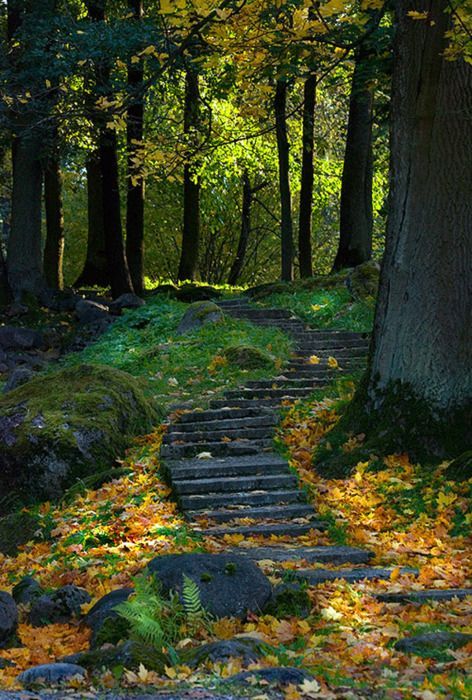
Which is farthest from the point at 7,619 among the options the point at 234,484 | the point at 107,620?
the point at 234,484

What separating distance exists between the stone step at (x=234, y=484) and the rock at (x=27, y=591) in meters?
2.26

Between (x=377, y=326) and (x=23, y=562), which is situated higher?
(x=377, y=326)

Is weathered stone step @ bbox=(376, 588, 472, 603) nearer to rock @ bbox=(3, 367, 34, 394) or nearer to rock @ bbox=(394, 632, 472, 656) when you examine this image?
rock @ bbox=(394, 632, 472, 656)

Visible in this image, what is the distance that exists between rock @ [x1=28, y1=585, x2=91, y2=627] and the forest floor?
0.13m

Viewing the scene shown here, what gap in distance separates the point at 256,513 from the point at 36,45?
41.5 ft

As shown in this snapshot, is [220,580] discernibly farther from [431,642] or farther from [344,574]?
[431,642]

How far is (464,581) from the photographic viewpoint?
6.53m

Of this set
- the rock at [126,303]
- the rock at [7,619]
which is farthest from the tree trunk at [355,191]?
the rock at [7,619]

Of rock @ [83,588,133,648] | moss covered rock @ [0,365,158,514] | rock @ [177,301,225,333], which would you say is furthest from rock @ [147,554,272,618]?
rock @ [177,301,225,333]

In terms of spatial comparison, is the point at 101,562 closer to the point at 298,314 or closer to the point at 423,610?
the point at 423,610

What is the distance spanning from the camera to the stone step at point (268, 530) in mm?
7820

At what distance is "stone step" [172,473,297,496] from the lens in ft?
28.9

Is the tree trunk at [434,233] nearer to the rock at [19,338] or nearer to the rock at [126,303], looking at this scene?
the rock at [19,338]

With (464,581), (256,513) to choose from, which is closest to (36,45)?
(256,513)
